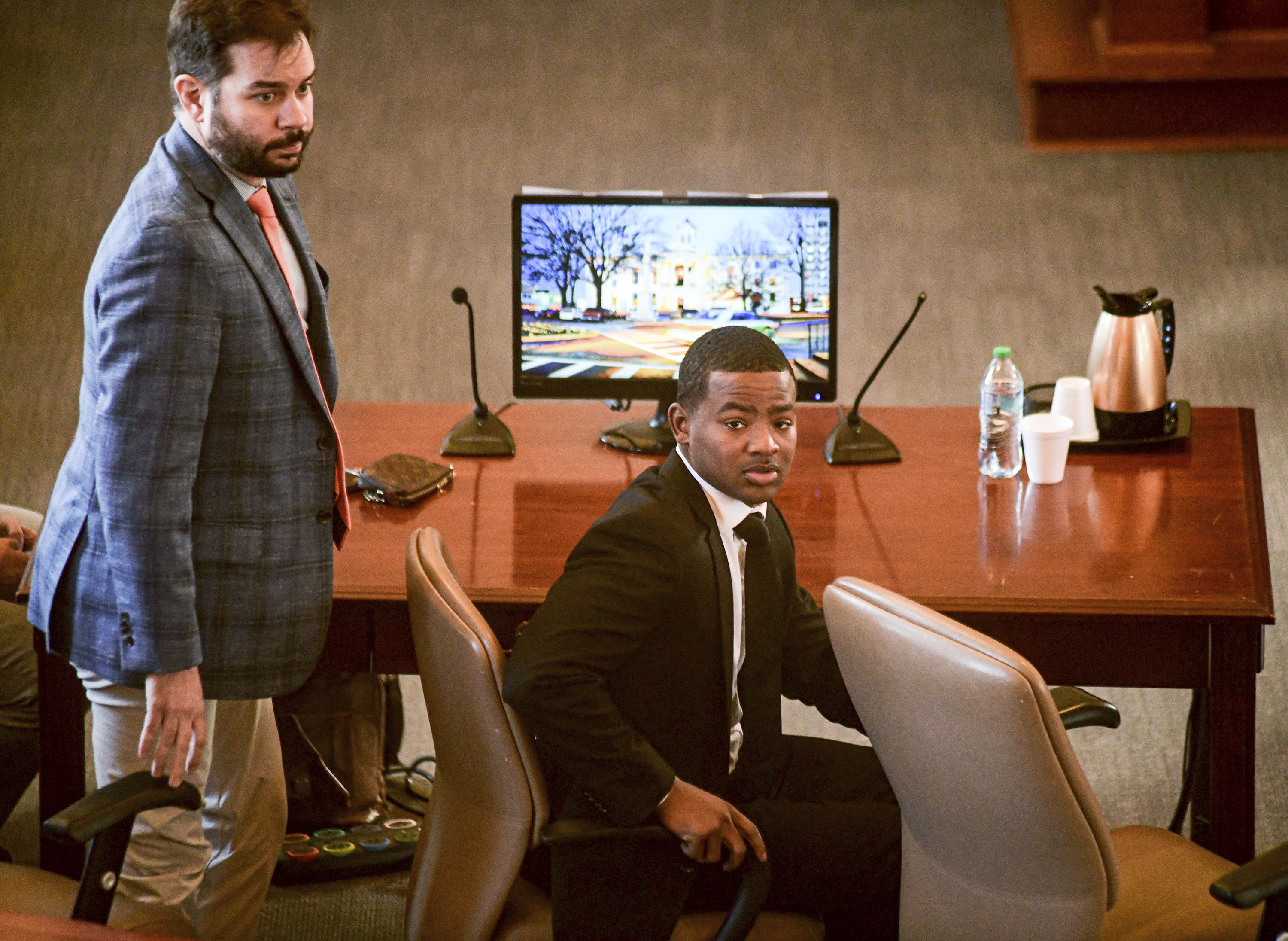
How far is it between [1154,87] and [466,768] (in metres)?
4.21

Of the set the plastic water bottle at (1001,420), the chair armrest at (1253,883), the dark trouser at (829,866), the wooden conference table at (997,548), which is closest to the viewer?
the chair armrest at (1253,883)

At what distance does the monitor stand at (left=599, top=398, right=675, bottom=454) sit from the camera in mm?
2549

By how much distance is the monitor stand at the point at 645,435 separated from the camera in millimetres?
2549

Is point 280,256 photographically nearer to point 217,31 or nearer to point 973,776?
point 217,31

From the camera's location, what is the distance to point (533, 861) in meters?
1.70

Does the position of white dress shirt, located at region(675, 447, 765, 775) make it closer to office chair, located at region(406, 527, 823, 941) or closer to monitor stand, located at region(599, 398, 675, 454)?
office chair, located at region(406, 527, 823, 941)

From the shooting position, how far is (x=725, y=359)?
1706 mm

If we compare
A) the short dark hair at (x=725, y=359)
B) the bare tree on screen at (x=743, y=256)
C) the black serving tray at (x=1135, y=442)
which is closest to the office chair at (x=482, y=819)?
the short dark hair at (x=725, y=359)

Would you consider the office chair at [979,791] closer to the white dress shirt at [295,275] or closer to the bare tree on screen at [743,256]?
the white dress shirt at [295,275]

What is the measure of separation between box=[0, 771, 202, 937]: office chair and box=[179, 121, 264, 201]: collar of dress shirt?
26.5 inches

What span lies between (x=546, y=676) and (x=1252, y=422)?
67.4 inches

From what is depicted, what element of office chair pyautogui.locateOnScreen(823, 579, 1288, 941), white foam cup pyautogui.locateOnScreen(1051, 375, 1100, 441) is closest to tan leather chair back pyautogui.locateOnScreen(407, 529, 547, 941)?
office chair pyautogui.locateOnScreen(823, 579, 1288, 941)

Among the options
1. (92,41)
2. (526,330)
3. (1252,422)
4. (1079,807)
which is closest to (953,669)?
(1079,807)

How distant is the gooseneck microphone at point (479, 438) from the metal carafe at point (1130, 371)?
107 centimetres
